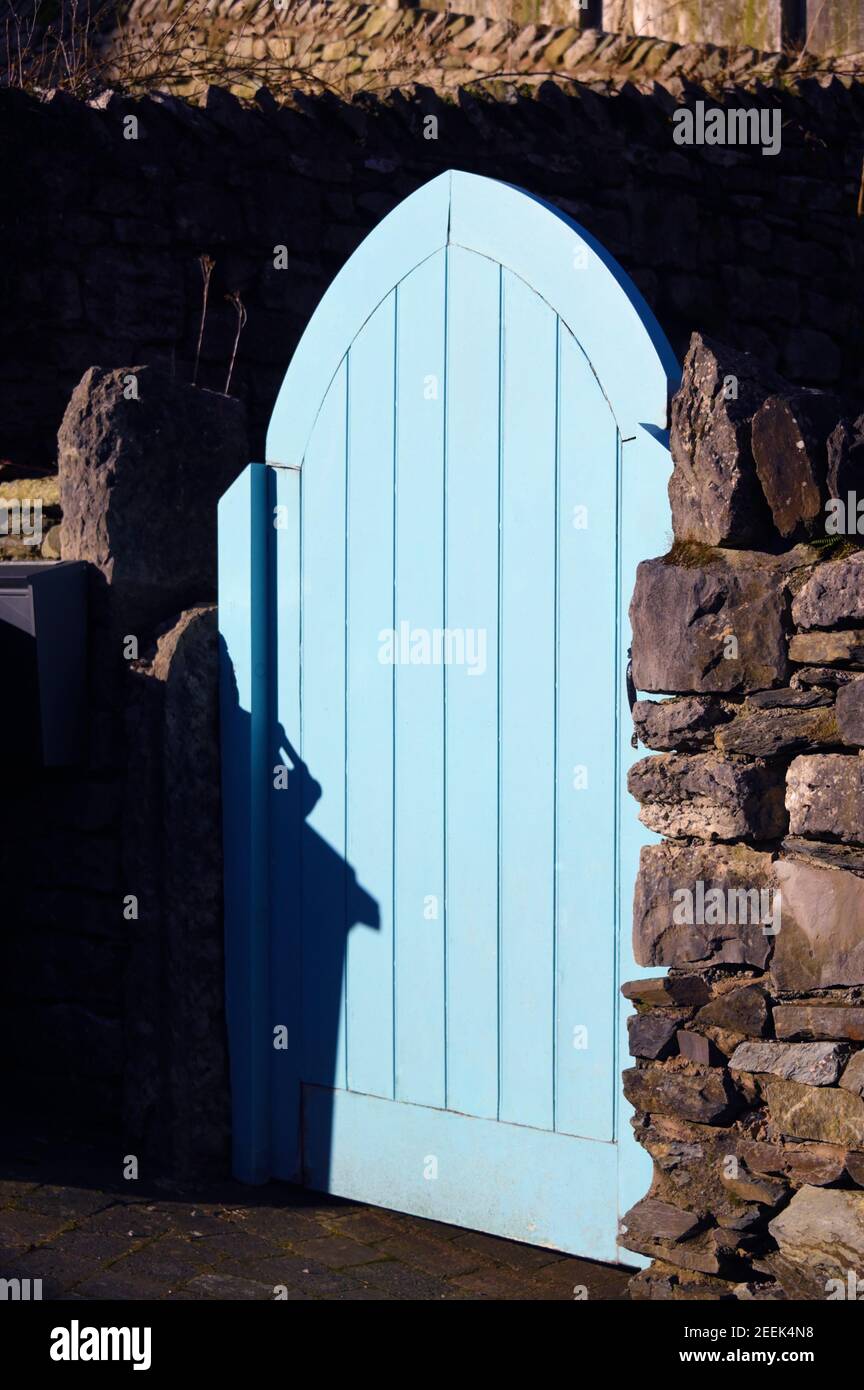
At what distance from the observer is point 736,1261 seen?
3.01 metres

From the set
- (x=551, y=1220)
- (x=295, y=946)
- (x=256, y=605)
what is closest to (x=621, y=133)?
(x=256, y=605)

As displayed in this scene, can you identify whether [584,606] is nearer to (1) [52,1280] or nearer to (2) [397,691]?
(2) [397,691]

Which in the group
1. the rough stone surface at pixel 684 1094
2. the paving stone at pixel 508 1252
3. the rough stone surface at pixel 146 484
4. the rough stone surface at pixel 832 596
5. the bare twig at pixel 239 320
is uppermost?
the bare twig at pixel 239 320

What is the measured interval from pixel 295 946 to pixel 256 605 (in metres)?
0.95

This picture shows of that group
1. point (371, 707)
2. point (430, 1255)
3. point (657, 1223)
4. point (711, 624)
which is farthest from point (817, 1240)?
point (371, 707)

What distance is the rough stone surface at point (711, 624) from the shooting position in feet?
9.68

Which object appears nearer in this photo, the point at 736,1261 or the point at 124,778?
the point at 736,1261

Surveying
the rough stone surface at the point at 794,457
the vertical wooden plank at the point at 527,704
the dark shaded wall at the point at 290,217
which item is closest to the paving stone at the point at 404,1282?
the vertical wooden plank at the point at 527,704

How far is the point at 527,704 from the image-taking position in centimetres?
386

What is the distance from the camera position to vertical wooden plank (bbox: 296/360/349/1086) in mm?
4312

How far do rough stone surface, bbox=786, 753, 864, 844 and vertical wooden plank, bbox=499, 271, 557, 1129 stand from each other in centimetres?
95

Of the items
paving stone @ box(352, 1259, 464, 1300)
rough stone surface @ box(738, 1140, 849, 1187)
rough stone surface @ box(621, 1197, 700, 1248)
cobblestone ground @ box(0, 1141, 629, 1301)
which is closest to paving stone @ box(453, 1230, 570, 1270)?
cobblestone ground @ box(0, 1141, 629, 1301)

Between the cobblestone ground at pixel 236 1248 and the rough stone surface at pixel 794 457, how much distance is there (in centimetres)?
171

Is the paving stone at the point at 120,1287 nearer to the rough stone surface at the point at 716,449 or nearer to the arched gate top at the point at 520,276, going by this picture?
the rough stone surface at the point at 716,449
